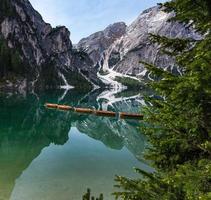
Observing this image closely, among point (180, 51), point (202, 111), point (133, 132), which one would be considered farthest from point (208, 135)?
point (133, 132)

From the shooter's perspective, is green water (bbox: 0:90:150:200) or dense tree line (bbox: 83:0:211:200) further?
green water (bbox: 0:90:150:200)

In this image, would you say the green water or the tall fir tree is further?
the green water

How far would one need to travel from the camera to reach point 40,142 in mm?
60062

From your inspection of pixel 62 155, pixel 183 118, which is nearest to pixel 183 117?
pixel 183 118

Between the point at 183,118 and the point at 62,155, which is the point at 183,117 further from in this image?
the point at 62,155

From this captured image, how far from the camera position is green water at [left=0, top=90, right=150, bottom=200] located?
32.2m

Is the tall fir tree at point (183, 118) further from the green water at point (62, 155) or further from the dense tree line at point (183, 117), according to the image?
the green water at point (62, 155)

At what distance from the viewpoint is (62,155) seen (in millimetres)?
50094

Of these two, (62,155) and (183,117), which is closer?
(183,117)

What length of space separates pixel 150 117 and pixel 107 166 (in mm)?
33510

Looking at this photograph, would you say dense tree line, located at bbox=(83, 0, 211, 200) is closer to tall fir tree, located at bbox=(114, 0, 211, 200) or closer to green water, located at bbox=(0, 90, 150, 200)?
tall fir tree, located at bbox=(114, 0, 211, 200)

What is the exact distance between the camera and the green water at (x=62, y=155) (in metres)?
32.2

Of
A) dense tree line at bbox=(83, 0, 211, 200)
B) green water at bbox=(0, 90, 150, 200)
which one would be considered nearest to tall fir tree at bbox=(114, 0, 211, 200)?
dense tree line at bbox=(83, 0, 211, 200)

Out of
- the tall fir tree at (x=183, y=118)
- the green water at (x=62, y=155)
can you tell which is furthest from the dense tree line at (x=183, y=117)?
the green water at (x=62, y=155)
